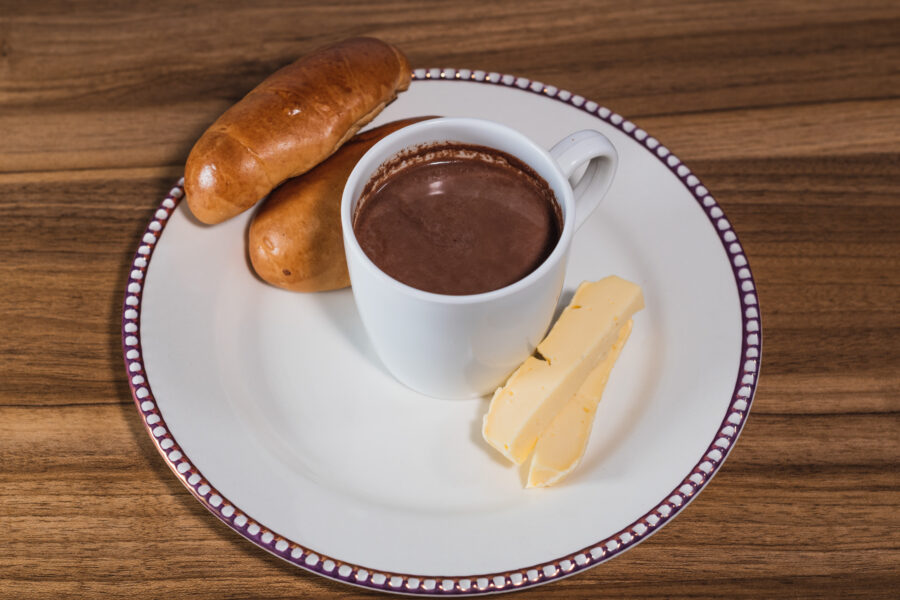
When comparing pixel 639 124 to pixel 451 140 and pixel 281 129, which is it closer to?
pixel 451 140

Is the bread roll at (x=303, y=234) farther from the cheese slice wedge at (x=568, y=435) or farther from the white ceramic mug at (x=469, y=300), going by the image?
the cheese slice wedge at (x=568, y=435)

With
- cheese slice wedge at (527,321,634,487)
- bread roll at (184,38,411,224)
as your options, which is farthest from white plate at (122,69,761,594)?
bread roll at (184,38,411,224)

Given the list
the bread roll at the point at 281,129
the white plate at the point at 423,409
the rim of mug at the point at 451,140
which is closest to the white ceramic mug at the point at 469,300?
the rim of mug at the point at 451,140

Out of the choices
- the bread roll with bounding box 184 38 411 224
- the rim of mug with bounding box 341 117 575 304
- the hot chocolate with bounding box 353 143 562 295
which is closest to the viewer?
the rim of mug with bounding box 341 117 575 304

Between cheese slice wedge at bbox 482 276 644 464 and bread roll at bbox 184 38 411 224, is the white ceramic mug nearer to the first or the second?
cheese slice wedge at bbox 482 276 644 464

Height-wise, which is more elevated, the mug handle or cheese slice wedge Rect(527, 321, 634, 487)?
the mug handle

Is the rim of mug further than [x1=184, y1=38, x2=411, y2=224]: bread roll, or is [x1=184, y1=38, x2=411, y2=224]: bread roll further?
[x1=184, y1=38, x2=411, y2=224]: bread roll

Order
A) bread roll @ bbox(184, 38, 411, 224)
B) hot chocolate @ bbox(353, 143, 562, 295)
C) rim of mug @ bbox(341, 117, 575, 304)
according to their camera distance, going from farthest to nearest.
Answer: bread roll @ bbox(184, 38, 411, 224) < hot chocolate @ bbox(353, 143, 562, 295) < rim of mug @ bbox(341, 117, 575, 304)
